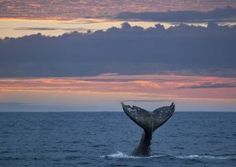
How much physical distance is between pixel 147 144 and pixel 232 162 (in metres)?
6.57

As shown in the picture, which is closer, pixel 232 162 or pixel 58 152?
pixel 232 162

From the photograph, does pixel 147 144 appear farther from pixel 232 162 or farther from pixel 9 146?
pixel 9 146

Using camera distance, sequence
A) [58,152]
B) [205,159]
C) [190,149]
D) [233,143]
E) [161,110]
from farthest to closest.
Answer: [233,143] → [190,149] → [58,152] → [205,159] → [161,110]

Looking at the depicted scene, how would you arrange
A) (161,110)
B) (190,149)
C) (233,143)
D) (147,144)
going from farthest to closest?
(233,143) → (190,149) → (147,144) → (161,110)

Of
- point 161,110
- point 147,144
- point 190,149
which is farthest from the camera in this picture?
point 190,149

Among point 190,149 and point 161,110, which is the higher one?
point 161,110

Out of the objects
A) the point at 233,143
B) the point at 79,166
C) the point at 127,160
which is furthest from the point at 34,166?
the point at 233,143

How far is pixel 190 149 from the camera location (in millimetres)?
59875

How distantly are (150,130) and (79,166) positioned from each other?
6.00m

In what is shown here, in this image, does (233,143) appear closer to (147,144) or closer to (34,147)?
(34,147)

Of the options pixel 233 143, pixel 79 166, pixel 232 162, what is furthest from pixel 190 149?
pixel 79 166

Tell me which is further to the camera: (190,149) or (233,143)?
(233,143)

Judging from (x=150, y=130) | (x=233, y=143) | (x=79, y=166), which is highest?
(x=150, y=130)

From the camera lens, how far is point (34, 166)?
146ft
